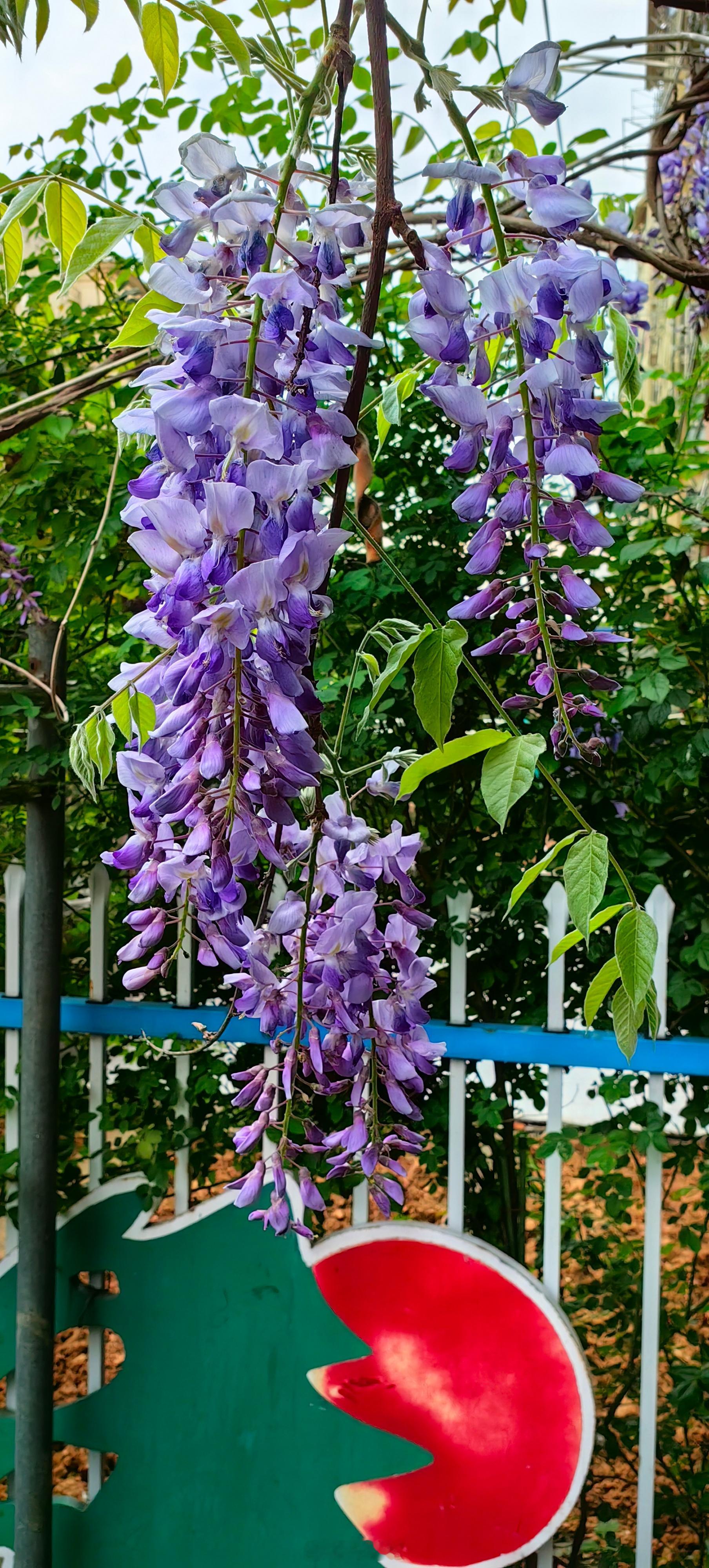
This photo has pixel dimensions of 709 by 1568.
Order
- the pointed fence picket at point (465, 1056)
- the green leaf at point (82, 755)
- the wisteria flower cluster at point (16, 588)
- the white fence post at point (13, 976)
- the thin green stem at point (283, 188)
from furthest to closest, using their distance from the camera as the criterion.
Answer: the white fence post at point (13, 976) → the wisteria flower cluster at point (16, 588) → the pointed fence picket at point (465, 1056) → the green leaf at point (82, 755) → the thin green stem at point (283, 188)

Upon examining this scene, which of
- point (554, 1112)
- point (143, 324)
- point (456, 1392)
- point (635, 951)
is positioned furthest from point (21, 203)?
point (456, 1392)

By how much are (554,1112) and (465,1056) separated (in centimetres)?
15

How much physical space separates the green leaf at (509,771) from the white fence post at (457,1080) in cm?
97

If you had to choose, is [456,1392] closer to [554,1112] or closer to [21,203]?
[554,1112]

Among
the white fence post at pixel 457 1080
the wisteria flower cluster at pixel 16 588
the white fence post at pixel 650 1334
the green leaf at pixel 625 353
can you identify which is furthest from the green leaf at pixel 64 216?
the white fence post at pixel 650 1334

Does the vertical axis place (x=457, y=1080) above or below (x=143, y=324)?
below

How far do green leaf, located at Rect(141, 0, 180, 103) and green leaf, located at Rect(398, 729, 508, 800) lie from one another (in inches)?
17.4

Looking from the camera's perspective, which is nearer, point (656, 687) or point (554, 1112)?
point (656, 687)

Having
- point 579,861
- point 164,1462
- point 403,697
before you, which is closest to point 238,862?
point 579,861

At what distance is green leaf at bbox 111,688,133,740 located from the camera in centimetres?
73

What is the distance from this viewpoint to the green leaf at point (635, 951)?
613 millimetres

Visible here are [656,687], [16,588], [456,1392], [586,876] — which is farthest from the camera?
[16,588]

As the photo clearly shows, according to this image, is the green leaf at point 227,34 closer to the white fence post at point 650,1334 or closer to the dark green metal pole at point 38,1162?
the dark green metal pole at point 38,1162

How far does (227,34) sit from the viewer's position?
2.03ft
